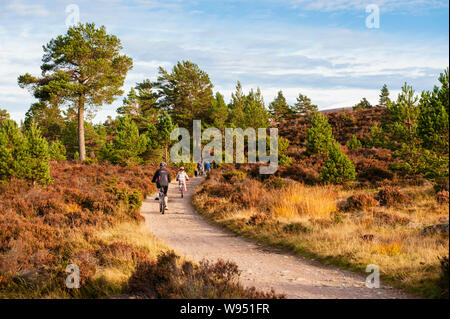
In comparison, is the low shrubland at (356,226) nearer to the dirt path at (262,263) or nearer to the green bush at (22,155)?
the dirt path at (262,263)

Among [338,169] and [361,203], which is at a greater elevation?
[338,169]

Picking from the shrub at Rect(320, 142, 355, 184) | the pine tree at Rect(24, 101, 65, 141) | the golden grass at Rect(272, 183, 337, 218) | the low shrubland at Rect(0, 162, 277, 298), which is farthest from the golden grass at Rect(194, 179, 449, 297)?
the pine tree at Rect(24, 101, 65, 141)

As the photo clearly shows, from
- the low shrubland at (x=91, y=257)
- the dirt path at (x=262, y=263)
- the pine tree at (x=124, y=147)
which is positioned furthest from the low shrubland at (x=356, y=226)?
the pine tree at (x=124, y=147)

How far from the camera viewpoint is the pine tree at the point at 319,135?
26.1 metres

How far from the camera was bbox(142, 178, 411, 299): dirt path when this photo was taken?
5.37 m

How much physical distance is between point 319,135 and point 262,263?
68.3 feet

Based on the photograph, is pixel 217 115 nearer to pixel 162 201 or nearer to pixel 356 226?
pixel 162 201

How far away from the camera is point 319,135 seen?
26375 millimetres

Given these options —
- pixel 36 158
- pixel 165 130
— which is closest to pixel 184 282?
pixel 36 158

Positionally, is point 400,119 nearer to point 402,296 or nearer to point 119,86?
point 402,296

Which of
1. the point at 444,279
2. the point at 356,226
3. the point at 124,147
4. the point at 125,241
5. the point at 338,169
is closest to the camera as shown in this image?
the point at 444,279

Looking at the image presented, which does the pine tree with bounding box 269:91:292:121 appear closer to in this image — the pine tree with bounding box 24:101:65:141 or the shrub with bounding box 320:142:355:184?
the pine tree with bounding box 24:101:65:141

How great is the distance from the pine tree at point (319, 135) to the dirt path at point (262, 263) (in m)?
16.5

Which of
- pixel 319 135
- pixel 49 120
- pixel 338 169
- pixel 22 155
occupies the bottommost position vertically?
Result: pixel 338 169
